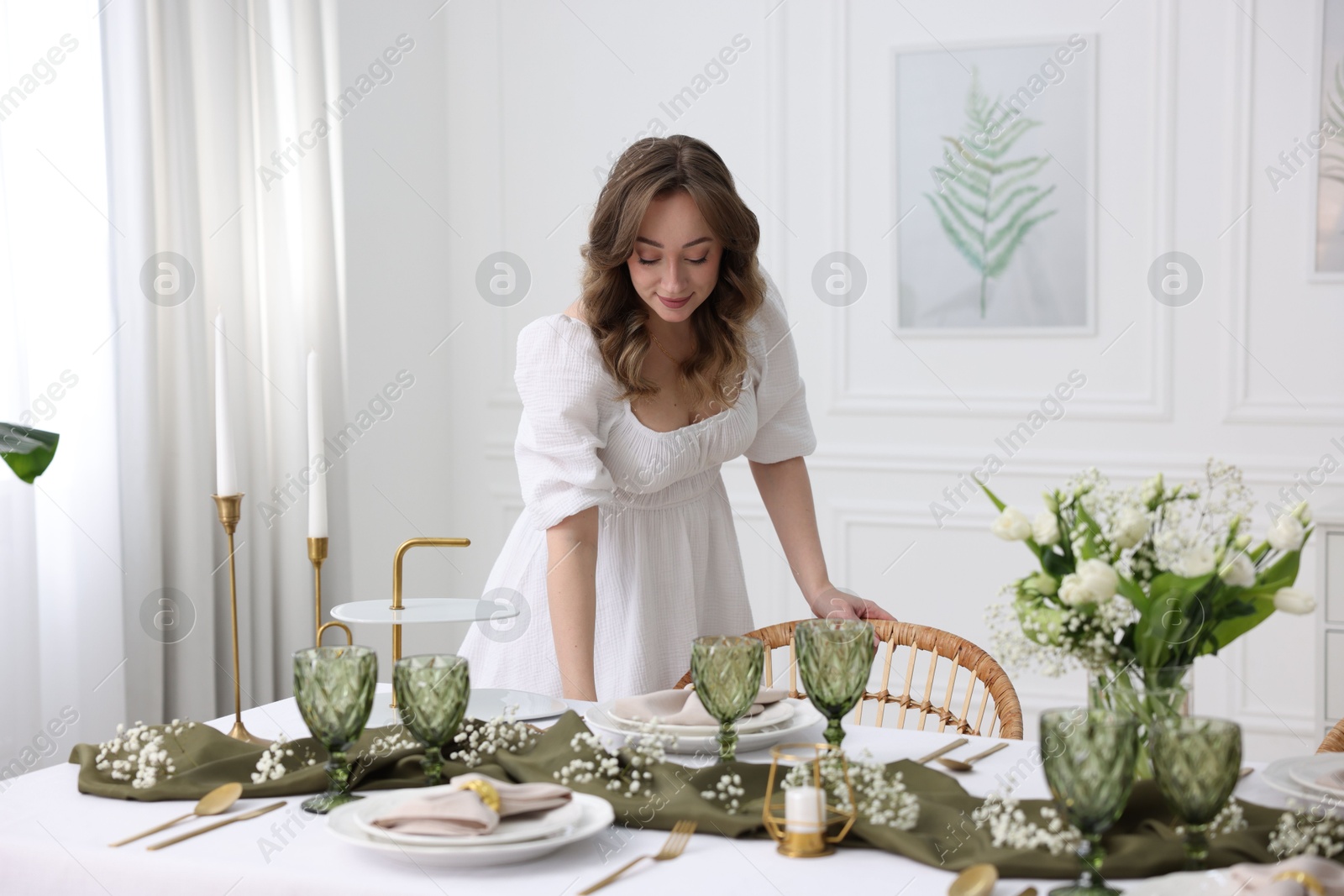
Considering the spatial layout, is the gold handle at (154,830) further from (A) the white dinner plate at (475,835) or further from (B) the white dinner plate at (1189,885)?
(B) the white dinner plate at (1189,885)

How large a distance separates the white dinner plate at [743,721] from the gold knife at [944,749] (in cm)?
17

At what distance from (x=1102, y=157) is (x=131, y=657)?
9.54ft

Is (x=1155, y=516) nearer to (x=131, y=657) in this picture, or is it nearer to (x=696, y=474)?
(x=696, y=474)

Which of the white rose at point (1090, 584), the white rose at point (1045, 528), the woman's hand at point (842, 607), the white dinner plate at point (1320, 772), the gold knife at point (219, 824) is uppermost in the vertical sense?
the white rose at point (1045, 528)

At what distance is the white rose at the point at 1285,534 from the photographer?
111 cm

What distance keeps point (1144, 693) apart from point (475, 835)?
2.01ft

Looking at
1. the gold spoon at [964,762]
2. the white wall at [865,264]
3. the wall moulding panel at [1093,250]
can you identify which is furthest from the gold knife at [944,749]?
the wall moulding panel at [1093,250]

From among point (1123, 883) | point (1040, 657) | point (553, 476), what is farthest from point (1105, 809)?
point (553, 476)

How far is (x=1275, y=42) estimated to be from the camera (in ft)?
11.4

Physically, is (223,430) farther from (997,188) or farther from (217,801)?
(997,188)

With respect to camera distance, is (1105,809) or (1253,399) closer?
(1105,809)

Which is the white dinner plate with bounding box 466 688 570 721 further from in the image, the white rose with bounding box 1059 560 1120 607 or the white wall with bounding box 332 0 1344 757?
the white wall with bounding box 332 0 1344 757

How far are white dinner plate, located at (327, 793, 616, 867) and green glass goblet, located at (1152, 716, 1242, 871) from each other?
480mm

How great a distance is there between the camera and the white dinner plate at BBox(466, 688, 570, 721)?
160 cm
